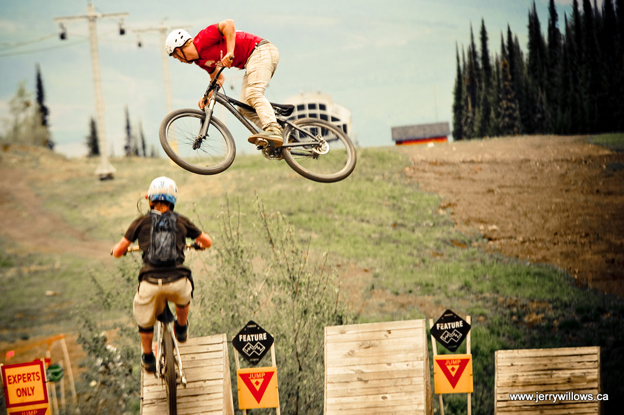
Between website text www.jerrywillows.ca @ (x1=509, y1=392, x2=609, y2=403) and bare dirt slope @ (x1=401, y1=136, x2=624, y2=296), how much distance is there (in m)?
4.71

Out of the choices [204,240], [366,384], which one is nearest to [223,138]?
[204,240]

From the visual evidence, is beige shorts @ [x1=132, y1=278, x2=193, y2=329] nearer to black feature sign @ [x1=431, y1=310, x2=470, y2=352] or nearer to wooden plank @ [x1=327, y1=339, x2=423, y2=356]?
wooden plank @ [x1=327, y1=339, x2=423, y2=356]

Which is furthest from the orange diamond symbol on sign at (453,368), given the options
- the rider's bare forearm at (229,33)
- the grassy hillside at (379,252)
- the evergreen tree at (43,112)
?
the evergreen tree at (43,112)

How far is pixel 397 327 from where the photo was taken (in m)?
7.31

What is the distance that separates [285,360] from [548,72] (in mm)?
9633

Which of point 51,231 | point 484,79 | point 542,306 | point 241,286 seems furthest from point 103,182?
point 542,306

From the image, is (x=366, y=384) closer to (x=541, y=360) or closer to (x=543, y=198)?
(x=541, y=360)

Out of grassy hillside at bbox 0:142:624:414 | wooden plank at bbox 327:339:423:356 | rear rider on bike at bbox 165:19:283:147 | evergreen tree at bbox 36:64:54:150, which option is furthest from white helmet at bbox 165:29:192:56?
evergreen tree at bbox 36:64:54:150

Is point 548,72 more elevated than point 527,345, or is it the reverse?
point 548,72

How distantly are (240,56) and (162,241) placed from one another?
6.18ft

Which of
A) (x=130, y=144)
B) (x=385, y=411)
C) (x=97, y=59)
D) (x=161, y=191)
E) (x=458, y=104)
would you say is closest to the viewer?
(x=161, y=191)

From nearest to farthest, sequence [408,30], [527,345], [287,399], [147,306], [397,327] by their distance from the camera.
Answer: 1. [147,306]
2. [397,327]
3. [287,399]
4. [527,345]
5. [408,30]

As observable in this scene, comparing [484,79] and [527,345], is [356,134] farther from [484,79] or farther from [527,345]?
[527,345]

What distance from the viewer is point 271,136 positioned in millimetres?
5461
